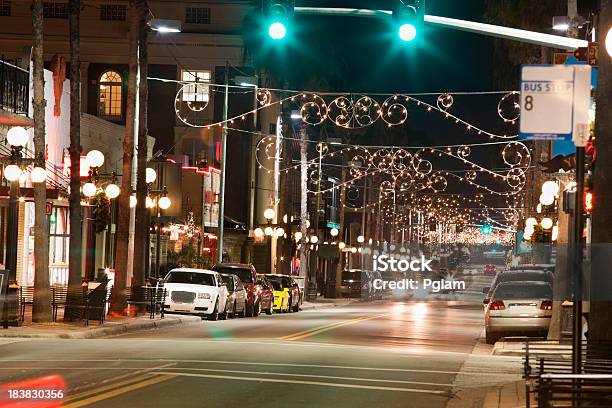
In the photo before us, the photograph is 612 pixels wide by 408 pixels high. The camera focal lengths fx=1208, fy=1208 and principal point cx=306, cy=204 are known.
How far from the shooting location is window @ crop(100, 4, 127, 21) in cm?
6781

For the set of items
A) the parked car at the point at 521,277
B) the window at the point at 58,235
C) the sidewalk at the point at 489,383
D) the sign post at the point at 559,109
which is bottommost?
the sidewalk at the point at 489,383

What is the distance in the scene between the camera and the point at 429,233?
540 feet

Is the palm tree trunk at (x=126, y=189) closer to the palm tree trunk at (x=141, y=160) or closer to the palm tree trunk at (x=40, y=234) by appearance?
the palm tree trunk at (x=141, y=160)

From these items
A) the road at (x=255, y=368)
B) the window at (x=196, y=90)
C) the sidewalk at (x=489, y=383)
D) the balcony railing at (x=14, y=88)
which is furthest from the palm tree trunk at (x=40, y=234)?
the window at (x=196, y=90)

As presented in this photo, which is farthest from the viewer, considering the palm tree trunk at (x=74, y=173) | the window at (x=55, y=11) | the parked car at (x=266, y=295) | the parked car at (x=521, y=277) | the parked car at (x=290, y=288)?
the window at (x=55, y=11)

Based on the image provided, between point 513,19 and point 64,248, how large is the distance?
18.6 metres

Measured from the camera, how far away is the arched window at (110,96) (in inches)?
2562

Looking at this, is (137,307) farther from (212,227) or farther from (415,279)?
(415,279)

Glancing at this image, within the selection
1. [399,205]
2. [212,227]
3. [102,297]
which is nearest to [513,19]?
[102,297]

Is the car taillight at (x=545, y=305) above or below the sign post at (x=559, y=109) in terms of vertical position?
below

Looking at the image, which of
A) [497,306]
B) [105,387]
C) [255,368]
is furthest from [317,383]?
[497,306]

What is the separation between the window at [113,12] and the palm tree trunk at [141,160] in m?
30.6

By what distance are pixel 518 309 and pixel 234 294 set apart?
43.2 ft

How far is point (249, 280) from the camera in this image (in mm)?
45875
